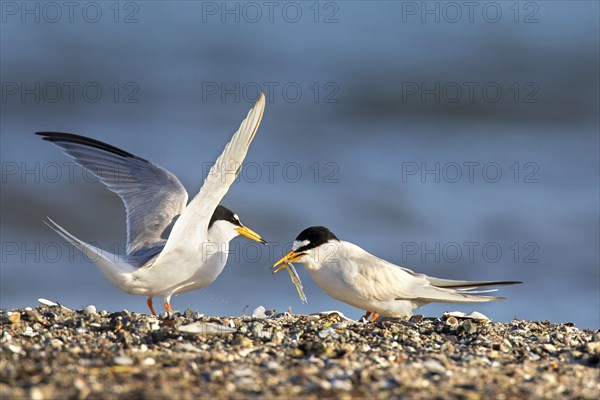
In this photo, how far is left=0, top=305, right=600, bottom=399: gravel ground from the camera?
12.3 feet

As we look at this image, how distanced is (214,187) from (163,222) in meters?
1.61

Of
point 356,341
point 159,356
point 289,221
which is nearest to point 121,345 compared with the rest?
point 159,356

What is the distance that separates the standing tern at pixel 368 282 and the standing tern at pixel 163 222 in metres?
0.65

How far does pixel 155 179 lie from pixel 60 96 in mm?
8946

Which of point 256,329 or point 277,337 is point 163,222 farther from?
point 277,337

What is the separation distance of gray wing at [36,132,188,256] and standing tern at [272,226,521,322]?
1.05m

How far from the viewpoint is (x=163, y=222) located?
7109 millimetres

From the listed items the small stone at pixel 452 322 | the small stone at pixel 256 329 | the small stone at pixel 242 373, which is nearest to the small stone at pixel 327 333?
the small stone at pixel 256 329

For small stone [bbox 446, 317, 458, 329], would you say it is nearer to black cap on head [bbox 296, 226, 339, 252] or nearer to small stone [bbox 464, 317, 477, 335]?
small stone [bbox 464, 317, 477, 335]

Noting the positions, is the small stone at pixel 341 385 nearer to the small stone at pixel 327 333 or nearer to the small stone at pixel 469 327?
the small stone at pixel 327 333

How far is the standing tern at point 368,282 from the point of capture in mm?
6512

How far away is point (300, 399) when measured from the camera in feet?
11.9

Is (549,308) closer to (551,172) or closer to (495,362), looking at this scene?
(551,172)

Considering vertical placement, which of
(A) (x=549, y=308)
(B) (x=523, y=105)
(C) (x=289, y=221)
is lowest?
(A) (x=549, y=308)
